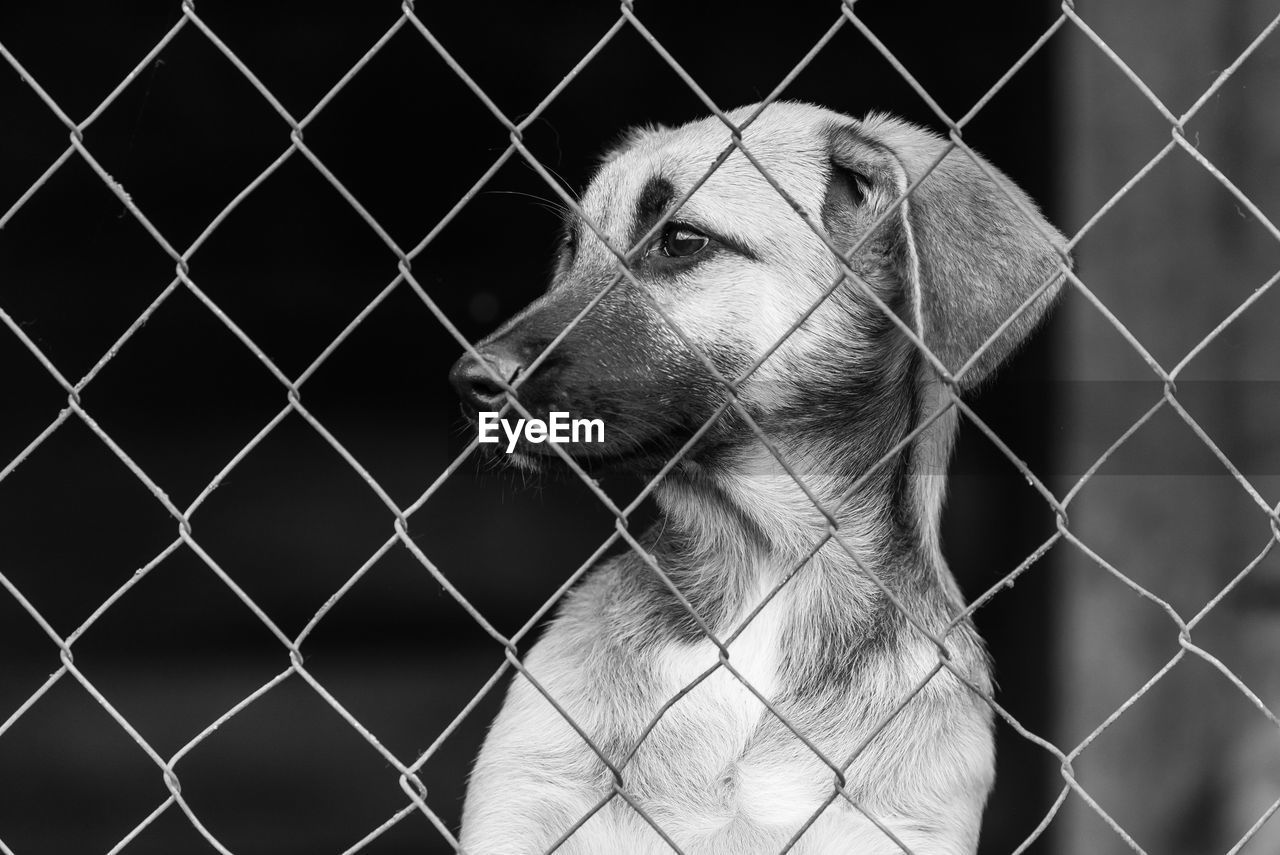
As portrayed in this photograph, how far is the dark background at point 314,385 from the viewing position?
518 centimetres

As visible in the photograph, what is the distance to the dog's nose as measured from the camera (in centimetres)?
227

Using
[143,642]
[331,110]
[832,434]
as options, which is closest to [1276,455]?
[832,434]

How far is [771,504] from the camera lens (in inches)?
114

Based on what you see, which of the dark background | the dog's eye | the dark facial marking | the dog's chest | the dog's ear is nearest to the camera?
the dog's ear

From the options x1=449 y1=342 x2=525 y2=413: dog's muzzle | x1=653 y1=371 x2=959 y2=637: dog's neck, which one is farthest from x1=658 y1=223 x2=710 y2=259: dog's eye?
x1=449 y1=342 x2=525 y2=413: dog's muzzle

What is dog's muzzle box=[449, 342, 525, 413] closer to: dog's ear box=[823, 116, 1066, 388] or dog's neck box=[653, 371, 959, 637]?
dog's neck box=[653, 371, 959, 637]

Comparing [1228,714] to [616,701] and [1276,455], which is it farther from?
[616,701]

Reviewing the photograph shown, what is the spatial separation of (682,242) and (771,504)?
67 cm

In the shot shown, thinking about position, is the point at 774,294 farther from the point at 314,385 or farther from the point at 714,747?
the point at 314,385

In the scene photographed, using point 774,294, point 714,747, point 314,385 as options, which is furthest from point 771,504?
point 314,385

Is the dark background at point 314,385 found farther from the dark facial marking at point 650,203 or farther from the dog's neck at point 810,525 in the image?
the dark facial marking at point 650,203

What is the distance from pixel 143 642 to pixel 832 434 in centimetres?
476

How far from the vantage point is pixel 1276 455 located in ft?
12.3

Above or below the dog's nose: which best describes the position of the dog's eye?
above
